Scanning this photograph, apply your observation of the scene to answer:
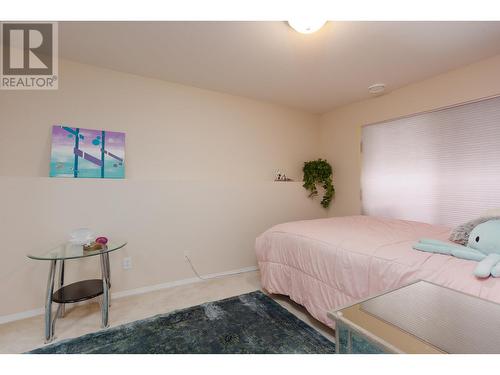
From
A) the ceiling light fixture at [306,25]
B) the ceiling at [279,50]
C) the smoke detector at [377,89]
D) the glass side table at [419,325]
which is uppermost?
the ceiling at [279,50]

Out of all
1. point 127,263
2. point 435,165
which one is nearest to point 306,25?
point 435,165

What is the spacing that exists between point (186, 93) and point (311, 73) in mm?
1457

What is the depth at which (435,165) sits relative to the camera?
2613mm

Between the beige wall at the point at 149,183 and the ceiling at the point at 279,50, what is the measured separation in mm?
364

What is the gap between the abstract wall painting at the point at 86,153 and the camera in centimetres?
217

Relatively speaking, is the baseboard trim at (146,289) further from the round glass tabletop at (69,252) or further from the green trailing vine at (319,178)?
the green trailing vine at (319,178)

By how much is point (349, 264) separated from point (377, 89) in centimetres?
228

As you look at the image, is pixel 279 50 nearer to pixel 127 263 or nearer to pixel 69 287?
pixel 127 263

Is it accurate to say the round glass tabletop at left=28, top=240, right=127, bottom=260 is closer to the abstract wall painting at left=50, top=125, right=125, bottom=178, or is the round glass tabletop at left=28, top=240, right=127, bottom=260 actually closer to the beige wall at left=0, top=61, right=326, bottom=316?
the beige wall at left=0, top=61, right=326, bottom=316

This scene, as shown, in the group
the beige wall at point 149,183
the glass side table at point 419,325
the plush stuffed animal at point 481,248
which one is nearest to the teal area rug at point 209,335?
the beige wall at point 149,183

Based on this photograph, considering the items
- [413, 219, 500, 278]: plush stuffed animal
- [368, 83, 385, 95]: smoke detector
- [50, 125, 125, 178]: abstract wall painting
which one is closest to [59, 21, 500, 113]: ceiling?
[368, 83, 385, 95]: smoke detector

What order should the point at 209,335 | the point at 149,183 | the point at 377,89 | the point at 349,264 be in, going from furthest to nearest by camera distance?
the point at 377,89
the point at 149,183
the point at 209,335
the point at 349,264

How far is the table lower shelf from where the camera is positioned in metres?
1.76
